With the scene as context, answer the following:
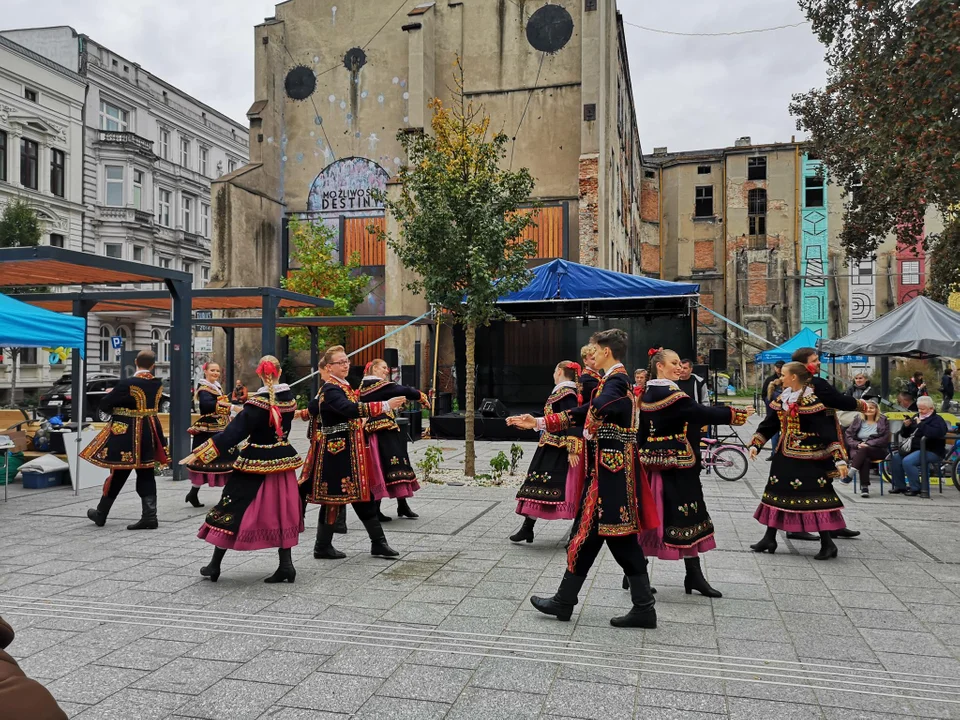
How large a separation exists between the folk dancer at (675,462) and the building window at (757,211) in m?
41.5

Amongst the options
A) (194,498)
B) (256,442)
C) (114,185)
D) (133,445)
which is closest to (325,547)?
(256,442)

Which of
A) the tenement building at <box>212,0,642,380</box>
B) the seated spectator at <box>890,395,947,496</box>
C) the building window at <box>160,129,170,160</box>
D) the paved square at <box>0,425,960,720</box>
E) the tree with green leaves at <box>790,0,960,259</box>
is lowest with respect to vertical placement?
the paved square at <box>0,425,960,720</box>

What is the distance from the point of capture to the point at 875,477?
1277 cm

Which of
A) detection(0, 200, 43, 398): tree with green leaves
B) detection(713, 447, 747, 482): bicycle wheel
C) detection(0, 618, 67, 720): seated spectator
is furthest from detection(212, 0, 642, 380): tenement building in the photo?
detection(0, 618, 67, 720): seated spectator

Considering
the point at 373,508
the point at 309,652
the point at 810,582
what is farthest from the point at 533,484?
the point at 309,652

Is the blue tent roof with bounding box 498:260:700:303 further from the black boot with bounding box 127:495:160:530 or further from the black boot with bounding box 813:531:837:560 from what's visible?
the black boot with bounding box 813:531:837:560

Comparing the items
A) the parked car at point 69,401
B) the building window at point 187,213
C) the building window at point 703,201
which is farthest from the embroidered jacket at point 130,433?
the building window at point 703,201

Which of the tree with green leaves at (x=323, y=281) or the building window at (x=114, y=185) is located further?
the building window at (x=114, y=185)

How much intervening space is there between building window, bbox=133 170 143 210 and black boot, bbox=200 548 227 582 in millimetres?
39835

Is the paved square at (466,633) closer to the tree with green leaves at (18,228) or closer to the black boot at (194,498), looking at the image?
the black boot at (194,498)

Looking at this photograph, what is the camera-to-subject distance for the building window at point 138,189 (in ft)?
136

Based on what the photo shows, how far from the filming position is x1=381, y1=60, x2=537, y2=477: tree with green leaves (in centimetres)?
1219

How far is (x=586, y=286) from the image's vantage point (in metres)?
19.9

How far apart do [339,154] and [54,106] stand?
57.7ft
